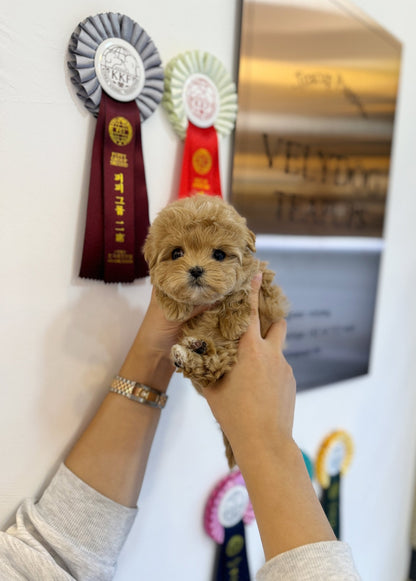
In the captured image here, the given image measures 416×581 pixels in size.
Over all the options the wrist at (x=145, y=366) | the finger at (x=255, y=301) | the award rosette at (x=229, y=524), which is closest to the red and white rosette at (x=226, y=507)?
the award rosette at (x=229, y=524)

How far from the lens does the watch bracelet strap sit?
2.48ft

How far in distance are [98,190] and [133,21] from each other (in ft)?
1.04

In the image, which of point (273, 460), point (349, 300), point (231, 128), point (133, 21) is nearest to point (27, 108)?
point (133, 21)

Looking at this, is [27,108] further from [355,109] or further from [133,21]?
[355,109]

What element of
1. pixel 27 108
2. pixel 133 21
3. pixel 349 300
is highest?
pixel 133 21

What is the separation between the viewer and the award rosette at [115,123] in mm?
691

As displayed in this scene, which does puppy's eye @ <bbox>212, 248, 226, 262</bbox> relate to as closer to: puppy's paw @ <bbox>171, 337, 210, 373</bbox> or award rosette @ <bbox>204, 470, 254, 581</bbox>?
puppy's paw @ <bbox>171, 337, 210, 373</bbox>

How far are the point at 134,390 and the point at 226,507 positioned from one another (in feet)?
1.63

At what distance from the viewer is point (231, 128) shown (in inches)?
35.5

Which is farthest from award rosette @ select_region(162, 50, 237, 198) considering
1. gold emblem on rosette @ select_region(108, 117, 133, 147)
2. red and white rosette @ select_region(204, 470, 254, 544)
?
red and white rosette @ select_region(204, 470, 254, 544)

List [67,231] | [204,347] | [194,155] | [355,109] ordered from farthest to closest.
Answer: [355,109] → [194,155] → [67,231] → [204,347]

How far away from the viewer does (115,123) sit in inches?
28.8

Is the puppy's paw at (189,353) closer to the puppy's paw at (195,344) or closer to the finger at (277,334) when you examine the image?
the puppy's paw at (195,344)

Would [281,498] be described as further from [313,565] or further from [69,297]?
[69,297]
